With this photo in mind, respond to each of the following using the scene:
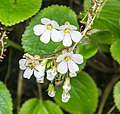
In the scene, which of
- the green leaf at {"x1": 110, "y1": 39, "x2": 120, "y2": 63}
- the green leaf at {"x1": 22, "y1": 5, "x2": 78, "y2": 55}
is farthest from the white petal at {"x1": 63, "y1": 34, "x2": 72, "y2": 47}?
the green leaf at {"x1": 110, "y1": 39, "x2": 120, "y2": 63}

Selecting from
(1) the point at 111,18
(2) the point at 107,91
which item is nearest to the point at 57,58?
(1) the point at 111,18

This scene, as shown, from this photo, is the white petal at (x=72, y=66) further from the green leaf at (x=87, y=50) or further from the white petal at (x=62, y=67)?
the green leaf at (x=87, y=50)

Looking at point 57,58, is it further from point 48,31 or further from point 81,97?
point 81,97

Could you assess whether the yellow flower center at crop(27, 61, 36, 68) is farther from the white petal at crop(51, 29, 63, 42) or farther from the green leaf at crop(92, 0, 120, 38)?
the green leaf at crop(92, 0, 120, 38)

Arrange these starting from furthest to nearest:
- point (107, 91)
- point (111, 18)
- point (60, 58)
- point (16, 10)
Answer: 1. point (107, 91)
2. point (111, 18)
3. point (16, 10)
4. point (60, 58)

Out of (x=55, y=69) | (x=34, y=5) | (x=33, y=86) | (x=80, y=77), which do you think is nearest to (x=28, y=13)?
(x=34, y=5)

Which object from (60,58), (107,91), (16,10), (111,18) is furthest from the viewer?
(107,91)

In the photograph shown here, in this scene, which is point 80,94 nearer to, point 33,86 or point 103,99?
point 103,99

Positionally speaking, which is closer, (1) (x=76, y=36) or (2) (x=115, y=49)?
(1) (x=76, y=36)

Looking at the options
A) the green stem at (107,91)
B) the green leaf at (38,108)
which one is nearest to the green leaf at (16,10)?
the green leaf at (38,108)
